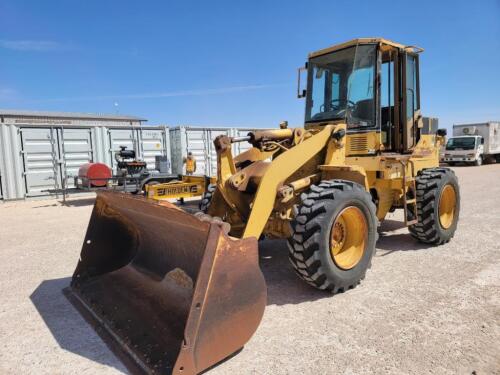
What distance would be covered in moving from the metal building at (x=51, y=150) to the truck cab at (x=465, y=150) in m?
22.2

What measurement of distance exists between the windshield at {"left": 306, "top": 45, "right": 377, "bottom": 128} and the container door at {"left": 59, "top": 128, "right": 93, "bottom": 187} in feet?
31.7

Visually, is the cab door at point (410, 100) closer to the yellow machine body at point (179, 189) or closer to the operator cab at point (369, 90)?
the operator cab at point (369, 90)

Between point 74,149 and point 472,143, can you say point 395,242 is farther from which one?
point 472,143

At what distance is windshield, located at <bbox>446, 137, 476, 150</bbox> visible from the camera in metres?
25.3

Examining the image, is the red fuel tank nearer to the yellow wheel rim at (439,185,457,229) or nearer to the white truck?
the yellow wheel rim at (439,185,457,229)

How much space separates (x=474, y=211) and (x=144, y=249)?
7.67m

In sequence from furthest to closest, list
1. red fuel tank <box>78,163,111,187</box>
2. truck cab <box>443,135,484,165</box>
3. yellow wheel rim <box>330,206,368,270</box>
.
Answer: truck cab <box>443,135,484,165</box>
red fuel tank <box>78,163,111,187</box>
yellow wheel rim <box>330,206,368,270</box>

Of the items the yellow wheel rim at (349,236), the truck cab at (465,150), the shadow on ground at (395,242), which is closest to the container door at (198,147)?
the shadow on ground at (395,242)

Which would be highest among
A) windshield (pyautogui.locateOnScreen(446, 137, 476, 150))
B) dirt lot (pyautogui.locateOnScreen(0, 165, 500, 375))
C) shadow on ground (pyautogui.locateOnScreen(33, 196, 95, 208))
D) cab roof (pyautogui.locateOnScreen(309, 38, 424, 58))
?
cab roof (pyautogui.locateOnScreen(309, 38, 424, 58))

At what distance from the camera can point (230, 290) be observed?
8.34 feet

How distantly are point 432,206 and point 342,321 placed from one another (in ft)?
9.30

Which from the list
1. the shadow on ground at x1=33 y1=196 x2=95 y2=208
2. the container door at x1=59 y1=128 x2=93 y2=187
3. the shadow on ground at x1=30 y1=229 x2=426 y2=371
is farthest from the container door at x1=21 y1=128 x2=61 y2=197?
the shadow on ground at x1=30 y1=229 x2=426 y2=371

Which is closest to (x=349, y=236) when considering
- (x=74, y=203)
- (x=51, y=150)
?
(x=74, y=203)

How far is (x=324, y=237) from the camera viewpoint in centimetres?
350
